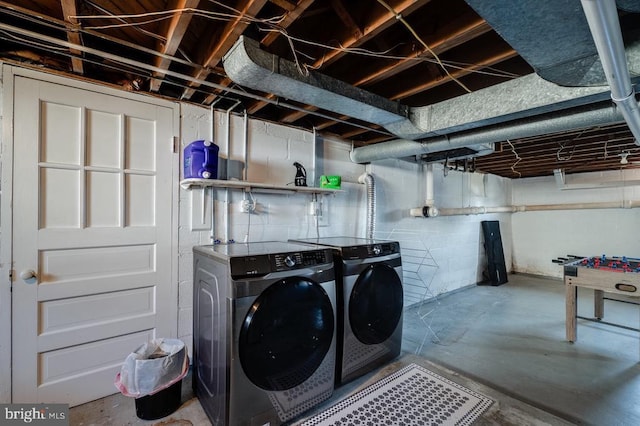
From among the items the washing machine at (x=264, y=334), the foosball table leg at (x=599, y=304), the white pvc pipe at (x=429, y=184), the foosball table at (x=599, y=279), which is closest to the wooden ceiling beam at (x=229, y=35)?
the washing machine at (x=264, y=334)

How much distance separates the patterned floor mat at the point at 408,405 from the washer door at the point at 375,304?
1.16ft

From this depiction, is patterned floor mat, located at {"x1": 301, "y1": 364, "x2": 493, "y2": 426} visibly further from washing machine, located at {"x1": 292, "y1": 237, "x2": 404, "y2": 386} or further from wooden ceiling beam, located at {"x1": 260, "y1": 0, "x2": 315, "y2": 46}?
wooden ceiling beam, located at {"x1": 260, "y1": 0, "x2": 315, "y2": 46}

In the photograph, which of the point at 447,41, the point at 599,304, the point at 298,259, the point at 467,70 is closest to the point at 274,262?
the point at 298,259

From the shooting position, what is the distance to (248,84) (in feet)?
5.47

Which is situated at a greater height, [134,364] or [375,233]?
[375,233]

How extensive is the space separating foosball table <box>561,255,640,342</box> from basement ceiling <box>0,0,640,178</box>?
2244mm

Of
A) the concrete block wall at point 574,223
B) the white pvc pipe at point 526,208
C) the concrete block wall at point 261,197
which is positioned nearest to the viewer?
the concrete block wall at point 261,197

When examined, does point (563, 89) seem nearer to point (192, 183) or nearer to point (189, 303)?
point (192, 183)

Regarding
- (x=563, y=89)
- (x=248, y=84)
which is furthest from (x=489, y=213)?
(x=248, y=84)

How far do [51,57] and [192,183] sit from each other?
1136mm

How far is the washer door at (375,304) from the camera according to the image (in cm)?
214

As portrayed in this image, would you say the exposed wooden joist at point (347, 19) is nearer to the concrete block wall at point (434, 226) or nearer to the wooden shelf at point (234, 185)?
the wooden shelf at point (234, 185)

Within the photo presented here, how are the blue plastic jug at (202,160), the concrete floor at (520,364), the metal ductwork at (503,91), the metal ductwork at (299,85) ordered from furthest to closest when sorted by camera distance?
1. the blue plastic jug at (202,160)
2. the concrete floor at (520,364)
3. the metal ductwork at (299,85)
4. the metal ductwork at (503,91)

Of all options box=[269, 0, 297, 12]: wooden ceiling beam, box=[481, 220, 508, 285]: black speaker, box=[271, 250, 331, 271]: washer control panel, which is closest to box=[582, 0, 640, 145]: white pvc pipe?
box=[269, 0, 297, 12]: wooden ceiling beam
